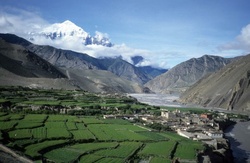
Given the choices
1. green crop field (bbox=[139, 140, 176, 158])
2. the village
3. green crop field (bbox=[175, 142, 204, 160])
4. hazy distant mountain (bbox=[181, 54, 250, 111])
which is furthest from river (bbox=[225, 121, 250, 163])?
hazy distant mountain (bbox=[181, 54, 250, 111])

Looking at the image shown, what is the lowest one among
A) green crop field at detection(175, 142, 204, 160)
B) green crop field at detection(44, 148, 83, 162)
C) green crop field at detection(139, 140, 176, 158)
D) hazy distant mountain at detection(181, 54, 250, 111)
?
green crop field at detection(175, 142, 204, 160)

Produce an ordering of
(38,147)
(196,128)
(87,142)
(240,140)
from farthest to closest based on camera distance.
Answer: (196,128), (240,140), (87,142), (38,147)

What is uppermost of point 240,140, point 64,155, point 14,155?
point 14,155

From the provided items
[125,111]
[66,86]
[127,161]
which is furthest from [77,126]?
[66,86]

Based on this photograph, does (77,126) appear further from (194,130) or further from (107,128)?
(194,130)

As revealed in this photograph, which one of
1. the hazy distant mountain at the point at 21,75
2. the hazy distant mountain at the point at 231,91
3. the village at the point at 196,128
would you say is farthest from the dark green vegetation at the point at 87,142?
the hazy distant mountain at the point at 231,91

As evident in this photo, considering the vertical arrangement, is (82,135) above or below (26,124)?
below

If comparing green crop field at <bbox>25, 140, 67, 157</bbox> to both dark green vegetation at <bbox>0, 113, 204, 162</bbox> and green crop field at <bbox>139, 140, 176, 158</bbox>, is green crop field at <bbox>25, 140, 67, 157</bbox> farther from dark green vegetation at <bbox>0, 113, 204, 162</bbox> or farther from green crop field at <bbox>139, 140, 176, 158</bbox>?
green crop field at <bbox>139, 140, 176, 158</bbox>

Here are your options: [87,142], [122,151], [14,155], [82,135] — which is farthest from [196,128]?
[14,155]

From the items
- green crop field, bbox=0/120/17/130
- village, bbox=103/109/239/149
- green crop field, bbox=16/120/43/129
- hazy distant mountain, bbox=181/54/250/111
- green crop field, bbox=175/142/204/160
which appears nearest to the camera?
green crop field, bbox=175/142/204/160

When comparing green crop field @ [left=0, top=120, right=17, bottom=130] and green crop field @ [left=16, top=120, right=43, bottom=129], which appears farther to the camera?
green crop field @ [left=16, top=120, right=43, bottom=129]

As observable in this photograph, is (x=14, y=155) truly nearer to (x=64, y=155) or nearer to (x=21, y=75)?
(x=64, y=155)
